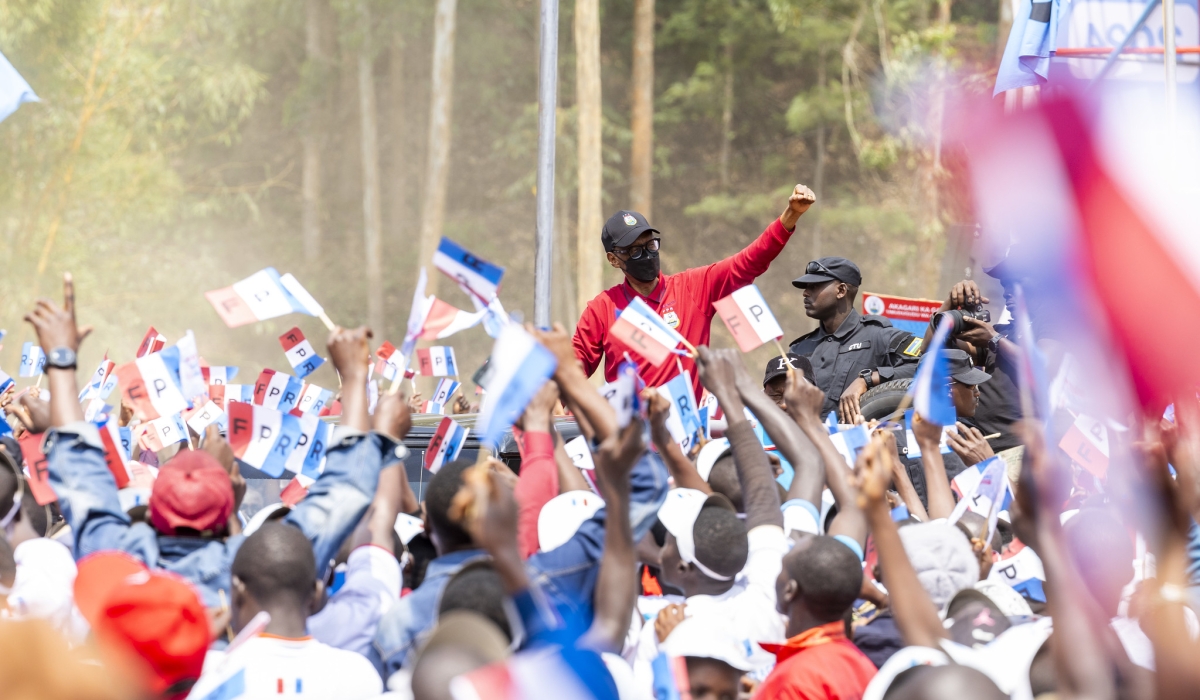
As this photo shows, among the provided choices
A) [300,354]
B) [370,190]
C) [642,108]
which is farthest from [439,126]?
[300,354]

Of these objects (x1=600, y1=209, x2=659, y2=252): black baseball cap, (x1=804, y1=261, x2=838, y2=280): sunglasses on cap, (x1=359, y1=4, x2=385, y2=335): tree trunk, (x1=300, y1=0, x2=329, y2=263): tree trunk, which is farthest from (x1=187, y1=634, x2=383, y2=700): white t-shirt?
(x1=300, y1=0, x2=329, y2=263): tree trunk

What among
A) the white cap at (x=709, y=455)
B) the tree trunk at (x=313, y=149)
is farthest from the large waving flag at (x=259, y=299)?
the tree trunk at (x=313, y=149)

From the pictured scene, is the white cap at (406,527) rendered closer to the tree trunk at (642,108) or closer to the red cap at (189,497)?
the red cap at (189,497)

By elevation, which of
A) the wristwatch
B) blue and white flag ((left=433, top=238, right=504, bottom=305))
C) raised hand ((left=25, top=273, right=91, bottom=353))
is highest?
blue and white flag ((left=433, top=238, right=504, bottom=305))

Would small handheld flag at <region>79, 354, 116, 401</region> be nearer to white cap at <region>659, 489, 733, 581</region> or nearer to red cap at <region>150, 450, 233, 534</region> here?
red cap at <region>150, 450, 233, 534</region>

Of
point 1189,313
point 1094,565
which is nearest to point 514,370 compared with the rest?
point 1094,565

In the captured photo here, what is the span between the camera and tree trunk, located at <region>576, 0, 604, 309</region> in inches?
756

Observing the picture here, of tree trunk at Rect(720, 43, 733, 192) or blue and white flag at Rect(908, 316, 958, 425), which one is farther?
tree trunk at Rect(720, 43, 733, 192)

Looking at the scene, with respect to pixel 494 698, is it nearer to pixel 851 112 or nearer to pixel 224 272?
pixel 851 112

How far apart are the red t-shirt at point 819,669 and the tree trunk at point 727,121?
28521 millimetres

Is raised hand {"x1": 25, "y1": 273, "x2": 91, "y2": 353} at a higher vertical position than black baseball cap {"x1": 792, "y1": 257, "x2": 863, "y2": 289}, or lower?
higher

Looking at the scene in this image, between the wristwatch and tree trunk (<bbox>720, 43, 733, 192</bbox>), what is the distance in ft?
92.3

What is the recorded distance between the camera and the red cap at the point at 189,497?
3.38m

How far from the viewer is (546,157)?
893 cm
